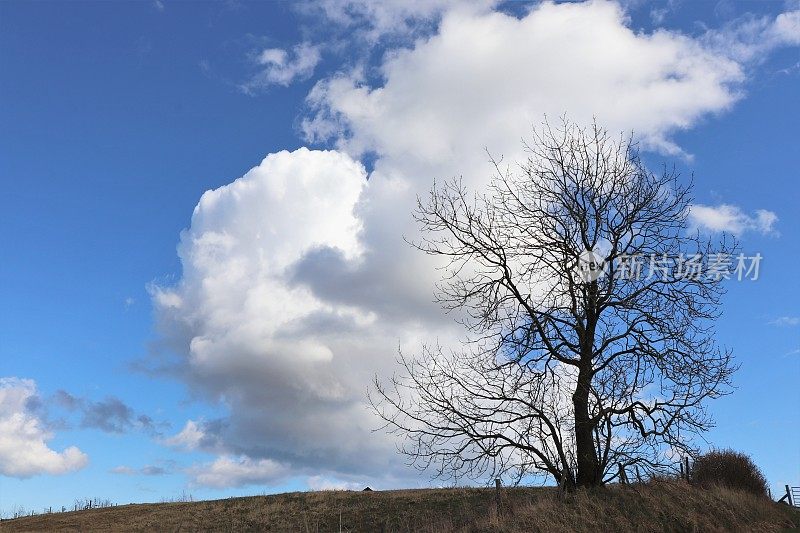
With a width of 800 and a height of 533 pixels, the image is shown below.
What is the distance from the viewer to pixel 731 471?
24.6m

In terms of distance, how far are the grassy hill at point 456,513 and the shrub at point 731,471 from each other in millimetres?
4194

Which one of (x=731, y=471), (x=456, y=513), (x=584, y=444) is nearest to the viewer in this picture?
(x=584, y=444)

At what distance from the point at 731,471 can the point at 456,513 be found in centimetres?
1118

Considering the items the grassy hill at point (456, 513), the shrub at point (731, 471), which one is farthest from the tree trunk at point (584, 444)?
the shrub at point (731, 471)

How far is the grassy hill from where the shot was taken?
14.7 m

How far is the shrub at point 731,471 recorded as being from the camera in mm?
24281

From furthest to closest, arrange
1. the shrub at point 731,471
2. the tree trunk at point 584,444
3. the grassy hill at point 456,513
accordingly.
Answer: the shrub at point 731,471 < the tree trunk at point 584,444 < the grassy hill at point 456,513

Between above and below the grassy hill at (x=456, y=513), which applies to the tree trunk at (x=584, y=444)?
above

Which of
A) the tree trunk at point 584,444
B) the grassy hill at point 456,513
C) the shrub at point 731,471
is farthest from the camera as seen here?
the shrub at point 731,471

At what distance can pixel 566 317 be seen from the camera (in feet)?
54.3

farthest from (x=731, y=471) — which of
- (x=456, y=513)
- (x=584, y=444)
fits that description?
(x=584, y=444)

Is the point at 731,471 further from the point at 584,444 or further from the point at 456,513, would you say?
the point at 584,444

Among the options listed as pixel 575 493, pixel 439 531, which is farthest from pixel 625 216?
pixel 439 531

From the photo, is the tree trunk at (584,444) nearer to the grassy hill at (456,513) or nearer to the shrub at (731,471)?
the grassy hill at (456,513)
